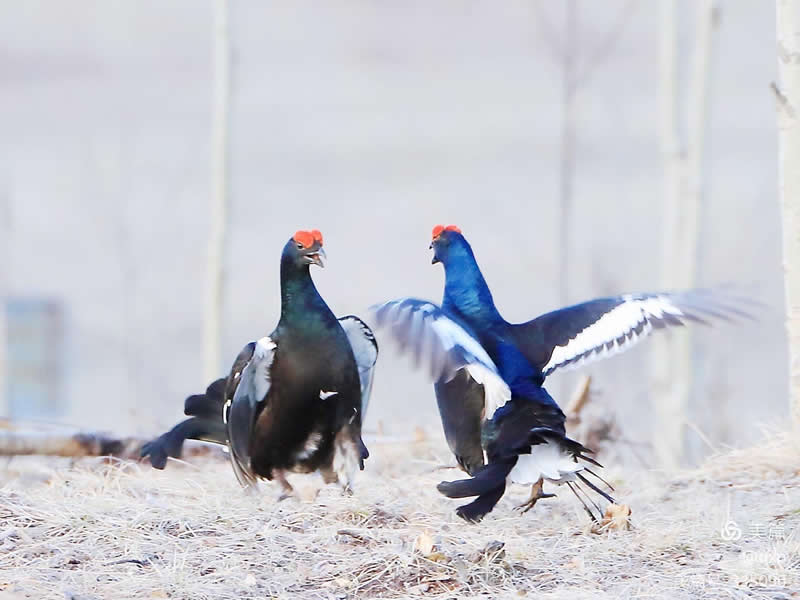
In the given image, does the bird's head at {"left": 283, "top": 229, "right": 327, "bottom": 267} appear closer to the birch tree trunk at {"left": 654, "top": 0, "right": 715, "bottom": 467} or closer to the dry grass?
the dry grass

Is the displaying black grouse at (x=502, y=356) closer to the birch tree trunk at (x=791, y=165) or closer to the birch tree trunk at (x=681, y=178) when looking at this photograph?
the birch tree trunk at (x=791, y=165)

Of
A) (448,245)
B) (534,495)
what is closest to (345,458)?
(534,495)

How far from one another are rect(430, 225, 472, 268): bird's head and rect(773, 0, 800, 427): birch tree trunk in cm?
→ 164

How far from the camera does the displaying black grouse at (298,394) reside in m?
4.61

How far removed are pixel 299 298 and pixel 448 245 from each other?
77 cm

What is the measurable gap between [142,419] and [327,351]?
3359 mm

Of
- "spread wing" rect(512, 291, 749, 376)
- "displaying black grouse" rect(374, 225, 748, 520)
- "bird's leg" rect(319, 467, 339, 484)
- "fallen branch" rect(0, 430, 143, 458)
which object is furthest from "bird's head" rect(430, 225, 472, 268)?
"fallen branch" rect(0, 430, 143, 458)

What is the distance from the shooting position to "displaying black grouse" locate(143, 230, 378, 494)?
15.1ft

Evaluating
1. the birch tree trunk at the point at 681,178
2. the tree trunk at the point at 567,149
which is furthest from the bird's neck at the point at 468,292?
the tree trunk at the point at 567,149

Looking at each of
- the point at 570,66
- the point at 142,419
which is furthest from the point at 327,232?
the point at 142,419

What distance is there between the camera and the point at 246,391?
4.66m

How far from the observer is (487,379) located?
4535mm

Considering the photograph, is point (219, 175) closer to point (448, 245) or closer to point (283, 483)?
point (448, 245)

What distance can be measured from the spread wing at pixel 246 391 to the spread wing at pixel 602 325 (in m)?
1.02
